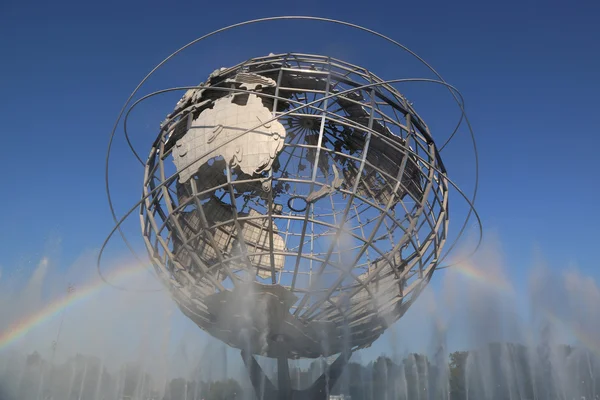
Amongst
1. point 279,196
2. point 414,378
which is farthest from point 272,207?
point 414,378

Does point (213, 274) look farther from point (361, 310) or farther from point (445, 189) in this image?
point (445, 189)

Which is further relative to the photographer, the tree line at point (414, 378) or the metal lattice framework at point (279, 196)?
the tree line at point (414, 378)

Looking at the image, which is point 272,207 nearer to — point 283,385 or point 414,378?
point 283,385

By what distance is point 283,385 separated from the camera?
11.0m

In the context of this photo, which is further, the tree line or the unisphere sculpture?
the tree line

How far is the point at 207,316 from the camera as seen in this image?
35.1 feet

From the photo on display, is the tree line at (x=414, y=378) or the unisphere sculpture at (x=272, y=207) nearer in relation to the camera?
the unisphere sculpture at (x=272, y=207)

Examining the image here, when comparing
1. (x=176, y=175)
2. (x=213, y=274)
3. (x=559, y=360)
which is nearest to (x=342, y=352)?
(x=213, y=274)

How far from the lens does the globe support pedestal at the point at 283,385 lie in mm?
10922

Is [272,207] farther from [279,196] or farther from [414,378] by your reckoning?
[414,378]

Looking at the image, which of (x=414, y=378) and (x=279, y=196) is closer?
(x=279, y=196)

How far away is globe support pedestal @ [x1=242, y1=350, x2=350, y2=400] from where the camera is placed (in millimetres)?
10922

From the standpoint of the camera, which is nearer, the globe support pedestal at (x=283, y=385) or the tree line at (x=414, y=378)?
the globe support pedestal at (x=283, y=385)

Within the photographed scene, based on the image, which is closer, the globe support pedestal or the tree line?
the globe support pedestal
